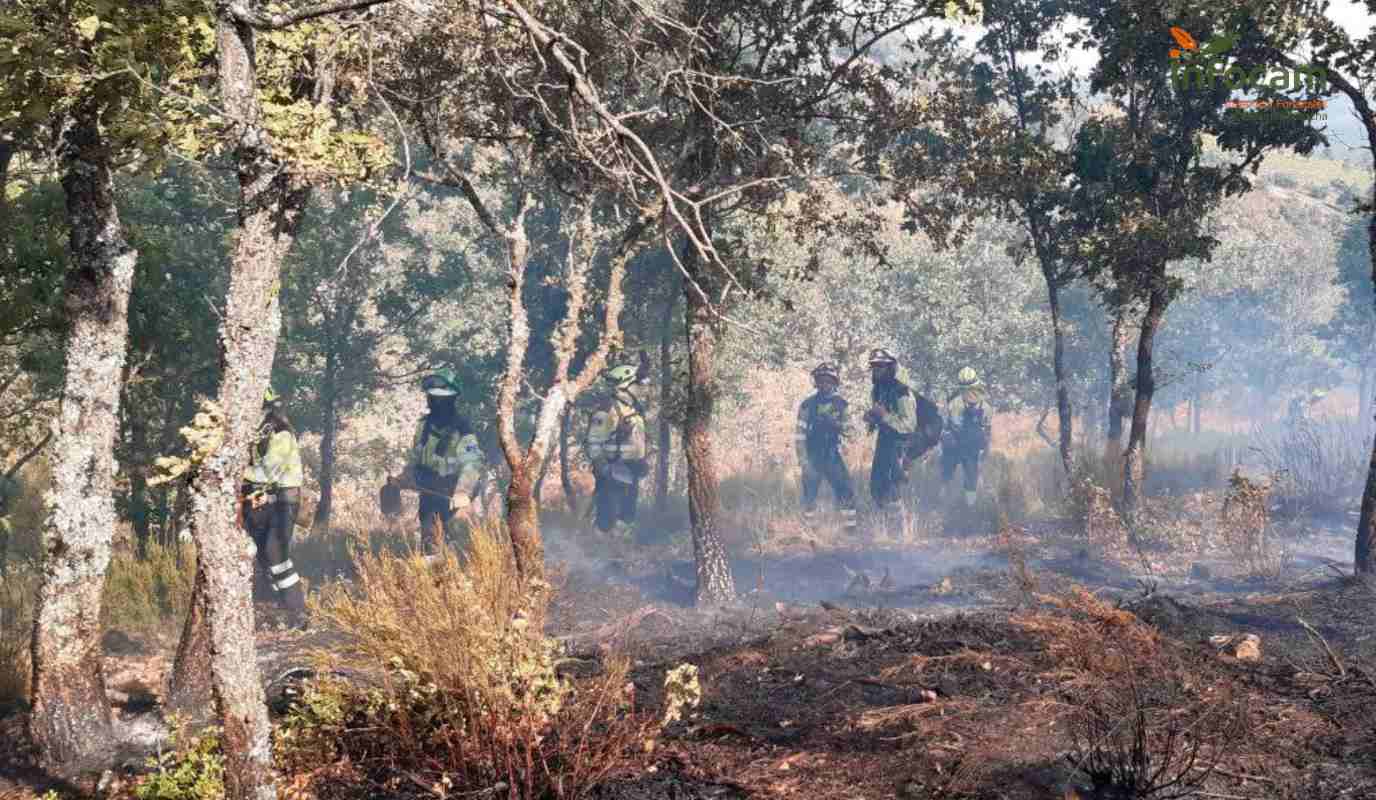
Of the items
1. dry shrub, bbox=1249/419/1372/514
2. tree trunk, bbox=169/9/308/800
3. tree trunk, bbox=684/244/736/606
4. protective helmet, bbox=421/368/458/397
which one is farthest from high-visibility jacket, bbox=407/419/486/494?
dry shrub, bbox=1249/419/1372/514

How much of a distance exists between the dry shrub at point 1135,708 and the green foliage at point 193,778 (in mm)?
3907

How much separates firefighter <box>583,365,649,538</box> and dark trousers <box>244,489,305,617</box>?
5473mm

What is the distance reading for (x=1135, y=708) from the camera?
15.0ft

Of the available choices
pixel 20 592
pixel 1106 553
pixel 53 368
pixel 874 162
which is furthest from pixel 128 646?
pixel 1106 553

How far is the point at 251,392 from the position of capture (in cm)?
442

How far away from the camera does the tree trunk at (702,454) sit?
11.8m

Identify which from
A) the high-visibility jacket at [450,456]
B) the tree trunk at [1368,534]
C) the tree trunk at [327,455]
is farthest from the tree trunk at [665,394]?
the tree trunk at [1368,534]

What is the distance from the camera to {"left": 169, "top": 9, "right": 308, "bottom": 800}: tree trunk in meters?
4.25

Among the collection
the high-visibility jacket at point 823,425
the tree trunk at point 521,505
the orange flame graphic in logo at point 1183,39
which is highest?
the orange flame graphic in logo at point 1183,39

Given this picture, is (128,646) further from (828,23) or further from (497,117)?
(828,23)

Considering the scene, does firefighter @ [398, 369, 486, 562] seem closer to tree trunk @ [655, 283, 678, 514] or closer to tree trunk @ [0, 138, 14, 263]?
tree trunk @ [655, 283, 678, 514]

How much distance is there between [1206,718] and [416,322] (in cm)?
1421

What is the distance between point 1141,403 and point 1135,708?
1060 cm

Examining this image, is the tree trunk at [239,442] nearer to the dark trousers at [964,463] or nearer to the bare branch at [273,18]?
the bare branch at [273,18]
